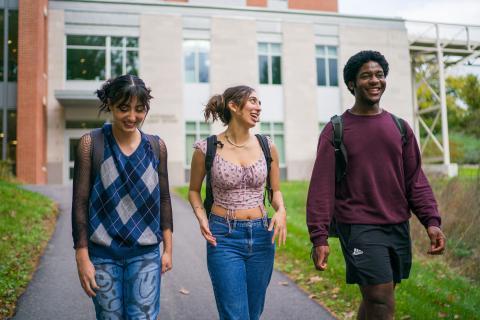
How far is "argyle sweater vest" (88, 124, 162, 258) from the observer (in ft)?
9.49

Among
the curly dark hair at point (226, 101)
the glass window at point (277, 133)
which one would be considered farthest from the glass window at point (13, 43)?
the curly dark hair at point (226, 101)

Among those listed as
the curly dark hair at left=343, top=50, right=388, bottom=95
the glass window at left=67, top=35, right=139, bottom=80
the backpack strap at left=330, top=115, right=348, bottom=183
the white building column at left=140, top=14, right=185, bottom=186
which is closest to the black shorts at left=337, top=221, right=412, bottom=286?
the backpack strap at left=330, top=115, right=348, bottom=183

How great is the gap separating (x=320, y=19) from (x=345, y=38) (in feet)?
5.66

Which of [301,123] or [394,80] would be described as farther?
[394,80]

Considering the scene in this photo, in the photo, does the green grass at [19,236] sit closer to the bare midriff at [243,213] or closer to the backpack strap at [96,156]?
the bare midriff at [243,213]

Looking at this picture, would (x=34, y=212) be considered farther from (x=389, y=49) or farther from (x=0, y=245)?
(x=389, y=49)

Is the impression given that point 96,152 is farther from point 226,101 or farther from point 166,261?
point 226,101

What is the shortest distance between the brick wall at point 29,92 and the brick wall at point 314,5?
760 inches

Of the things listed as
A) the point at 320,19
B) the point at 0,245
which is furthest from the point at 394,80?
the point at 0,245

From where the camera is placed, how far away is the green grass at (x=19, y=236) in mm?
6195

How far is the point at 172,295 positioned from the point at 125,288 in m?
3.57

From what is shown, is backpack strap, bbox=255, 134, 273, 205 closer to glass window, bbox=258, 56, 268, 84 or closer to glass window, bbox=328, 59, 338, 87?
glass window, bbox=258, 56, 268, 84

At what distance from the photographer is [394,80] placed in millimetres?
27141

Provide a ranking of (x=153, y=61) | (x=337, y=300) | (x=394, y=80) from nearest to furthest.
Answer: (x=337, y=300)
(x=153, y=61)
(x=394, y=80)
